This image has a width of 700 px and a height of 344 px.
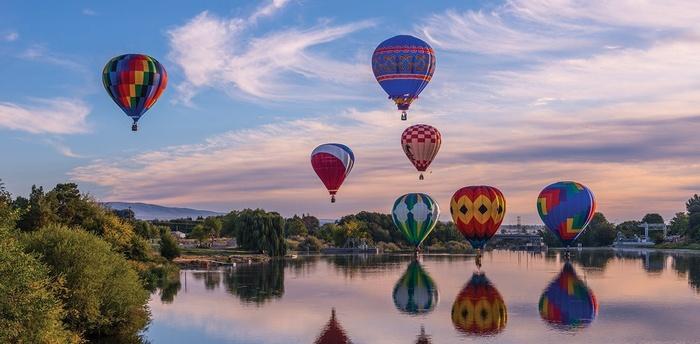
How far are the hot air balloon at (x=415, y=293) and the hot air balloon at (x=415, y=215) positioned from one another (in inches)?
185

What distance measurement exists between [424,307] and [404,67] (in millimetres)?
20291

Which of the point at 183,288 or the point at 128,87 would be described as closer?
the point at 128,87

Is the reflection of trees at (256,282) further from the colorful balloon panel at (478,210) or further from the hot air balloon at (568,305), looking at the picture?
the hot air balloon at (568,305)

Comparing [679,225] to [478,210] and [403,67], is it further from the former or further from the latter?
[403,67]

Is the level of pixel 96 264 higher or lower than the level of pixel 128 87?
lower

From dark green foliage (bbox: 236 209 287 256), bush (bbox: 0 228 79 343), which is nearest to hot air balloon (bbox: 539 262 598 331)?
bush (bbox: 0 228 79 343)

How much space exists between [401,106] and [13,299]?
44.4m

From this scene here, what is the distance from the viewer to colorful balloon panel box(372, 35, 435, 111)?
6581 centimetres

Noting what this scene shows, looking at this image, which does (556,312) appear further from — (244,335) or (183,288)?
(183,288)

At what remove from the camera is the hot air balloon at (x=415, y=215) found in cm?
8900

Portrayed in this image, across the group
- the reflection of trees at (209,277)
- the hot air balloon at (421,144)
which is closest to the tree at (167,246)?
the reflection of trees at (209,277)

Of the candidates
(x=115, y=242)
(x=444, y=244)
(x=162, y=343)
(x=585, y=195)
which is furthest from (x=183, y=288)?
(x=444, y=244)

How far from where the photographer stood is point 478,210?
79.2 metres

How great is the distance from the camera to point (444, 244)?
172000 millimetres
